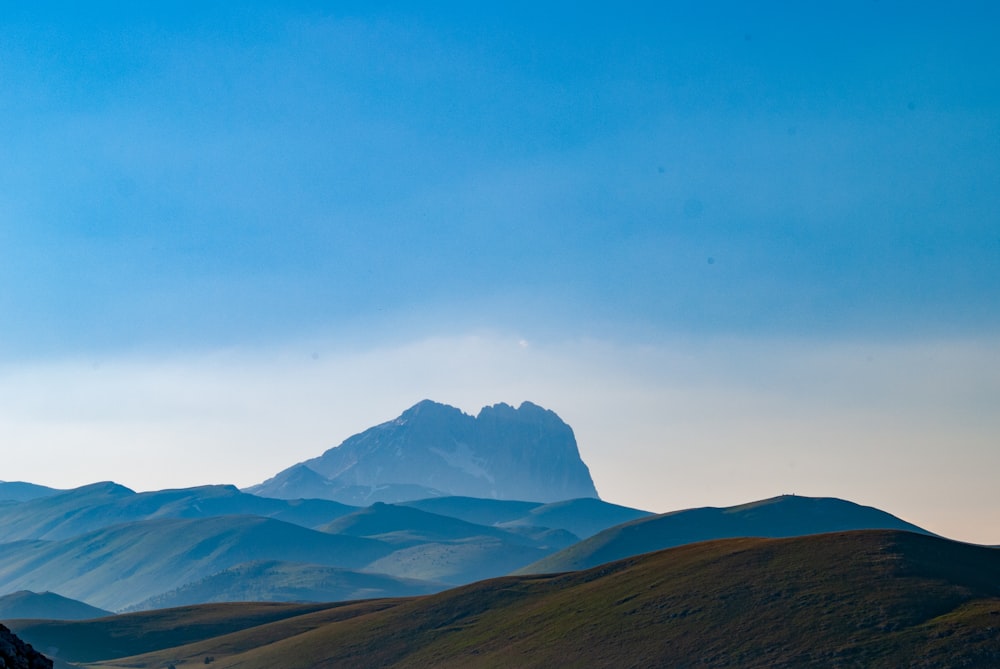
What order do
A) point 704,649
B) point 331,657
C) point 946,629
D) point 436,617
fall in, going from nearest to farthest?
point 946,629 < point 704,649 < point 331,657 < point 436,617

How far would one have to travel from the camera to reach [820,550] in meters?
144

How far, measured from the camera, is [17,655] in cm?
2195

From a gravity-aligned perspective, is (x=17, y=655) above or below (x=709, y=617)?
above

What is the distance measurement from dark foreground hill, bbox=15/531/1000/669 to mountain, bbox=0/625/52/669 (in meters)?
95.3

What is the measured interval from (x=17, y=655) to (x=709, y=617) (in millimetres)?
116893

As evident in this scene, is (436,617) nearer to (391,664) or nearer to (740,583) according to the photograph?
(391,664)

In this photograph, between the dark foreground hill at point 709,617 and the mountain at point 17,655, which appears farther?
the dark foreground hill at point 709,617

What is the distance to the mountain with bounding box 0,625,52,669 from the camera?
21.4 meters

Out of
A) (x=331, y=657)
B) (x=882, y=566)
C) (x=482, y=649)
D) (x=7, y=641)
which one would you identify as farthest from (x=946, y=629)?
(x=7, y=641)

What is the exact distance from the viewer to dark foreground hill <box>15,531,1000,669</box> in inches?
4348

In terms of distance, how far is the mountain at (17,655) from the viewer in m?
21.4

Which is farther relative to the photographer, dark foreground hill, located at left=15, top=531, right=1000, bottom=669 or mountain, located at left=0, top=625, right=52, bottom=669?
dark foreground hill, located at left=15, top=531, right=1000, bottom=669

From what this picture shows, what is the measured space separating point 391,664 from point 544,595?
3279 centimetres

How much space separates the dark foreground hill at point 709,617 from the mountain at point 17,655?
95.3 meters
